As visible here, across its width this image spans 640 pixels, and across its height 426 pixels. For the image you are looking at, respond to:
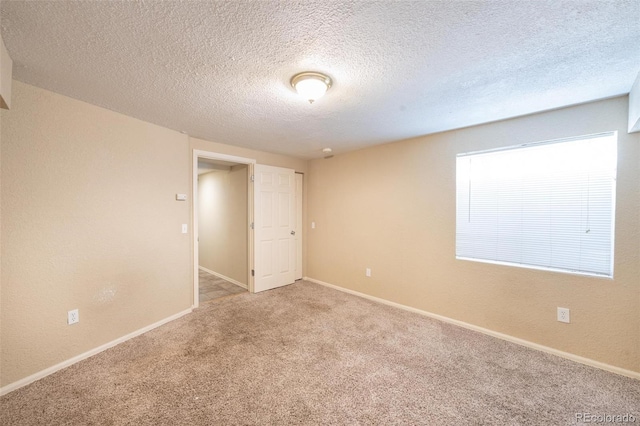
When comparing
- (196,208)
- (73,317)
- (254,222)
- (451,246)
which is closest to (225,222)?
(254,222)

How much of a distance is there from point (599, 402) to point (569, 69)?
243cm

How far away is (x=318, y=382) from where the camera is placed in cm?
193

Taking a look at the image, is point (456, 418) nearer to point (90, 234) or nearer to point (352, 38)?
point (352, 38)

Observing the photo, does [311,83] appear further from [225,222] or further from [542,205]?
[225,222]

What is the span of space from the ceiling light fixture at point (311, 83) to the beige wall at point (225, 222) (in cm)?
267

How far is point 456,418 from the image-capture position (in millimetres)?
1604

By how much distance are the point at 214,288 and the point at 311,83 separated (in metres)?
Answer: 3.89

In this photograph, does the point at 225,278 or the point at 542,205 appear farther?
the point at 225,278

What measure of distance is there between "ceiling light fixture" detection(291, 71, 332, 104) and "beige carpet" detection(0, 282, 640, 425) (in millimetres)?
2299

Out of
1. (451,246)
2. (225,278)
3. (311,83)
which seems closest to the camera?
(311,83)

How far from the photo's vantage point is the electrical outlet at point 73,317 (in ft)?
7.02

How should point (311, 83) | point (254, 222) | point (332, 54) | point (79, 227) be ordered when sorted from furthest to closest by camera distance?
point (254, 222), point (79, 227), point (311, 83), point (332, 54)

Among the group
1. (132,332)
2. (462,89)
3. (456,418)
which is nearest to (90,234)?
(132,332)

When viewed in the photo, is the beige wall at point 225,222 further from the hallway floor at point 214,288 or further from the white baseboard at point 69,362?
the white baseboard at point 69,362
